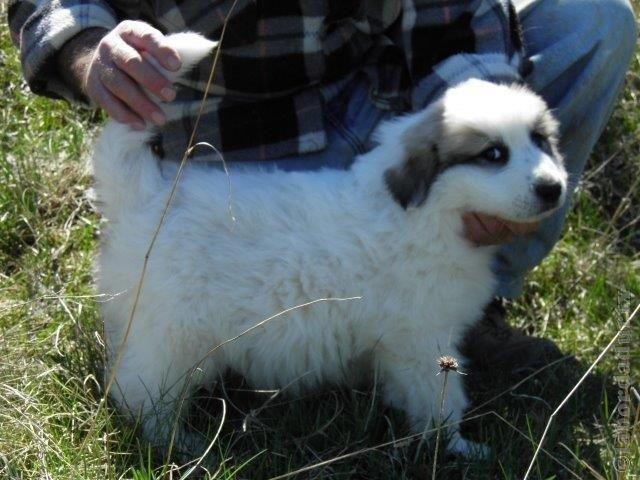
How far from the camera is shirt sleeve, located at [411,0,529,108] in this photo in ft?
9.14

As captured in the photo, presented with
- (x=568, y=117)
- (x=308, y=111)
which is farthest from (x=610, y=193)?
(x=308, y=111)

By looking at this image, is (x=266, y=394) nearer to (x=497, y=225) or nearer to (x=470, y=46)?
(x=497, y=225)

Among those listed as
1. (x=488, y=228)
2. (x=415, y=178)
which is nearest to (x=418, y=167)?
(x=415, y=178)

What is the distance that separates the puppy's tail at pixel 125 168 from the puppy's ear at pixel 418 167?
1.81 feet

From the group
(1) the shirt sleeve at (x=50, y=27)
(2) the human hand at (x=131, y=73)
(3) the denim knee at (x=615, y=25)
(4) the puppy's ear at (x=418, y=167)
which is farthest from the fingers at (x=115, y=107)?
(3) the denim knee at (x=615, y=25)

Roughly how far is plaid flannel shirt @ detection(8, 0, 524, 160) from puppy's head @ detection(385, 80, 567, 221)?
29cm

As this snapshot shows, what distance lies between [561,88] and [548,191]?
0.74m

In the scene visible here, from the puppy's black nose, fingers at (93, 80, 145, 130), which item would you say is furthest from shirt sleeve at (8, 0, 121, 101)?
the puppy's black nose

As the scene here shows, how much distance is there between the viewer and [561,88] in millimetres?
2979

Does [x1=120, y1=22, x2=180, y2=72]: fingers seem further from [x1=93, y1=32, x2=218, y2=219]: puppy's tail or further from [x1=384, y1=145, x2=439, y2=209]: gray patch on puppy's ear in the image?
[x1=384, y1=145, x2=439, y2=209]: gray patch on puppy's ear

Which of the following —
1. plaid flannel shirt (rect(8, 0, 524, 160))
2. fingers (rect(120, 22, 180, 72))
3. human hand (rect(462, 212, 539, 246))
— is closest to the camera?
fingers (rect(120, 22, 180, 72))

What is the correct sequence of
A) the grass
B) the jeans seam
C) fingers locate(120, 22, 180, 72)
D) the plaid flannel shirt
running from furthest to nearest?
the jeans seam → the plaid flannel shirt → the grass → fingers locate(120, 22, 180, 72)

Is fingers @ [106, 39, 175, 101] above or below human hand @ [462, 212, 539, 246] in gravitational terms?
above

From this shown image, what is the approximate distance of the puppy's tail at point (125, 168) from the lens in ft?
8.02
